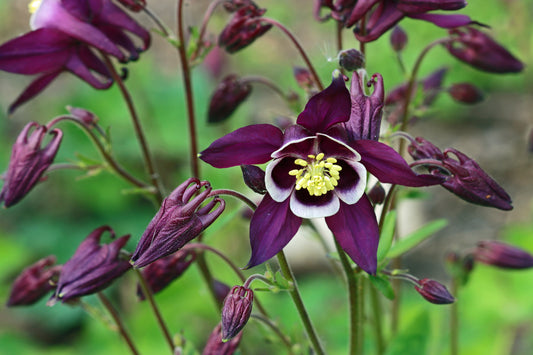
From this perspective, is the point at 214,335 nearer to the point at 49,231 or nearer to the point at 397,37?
the point at 397,37

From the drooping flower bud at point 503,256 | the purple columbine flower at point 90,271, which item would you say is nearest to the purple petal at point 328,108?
the purple columbine flower at point 90,271

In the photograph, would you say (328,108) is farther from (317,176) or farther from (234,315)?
(234,315)

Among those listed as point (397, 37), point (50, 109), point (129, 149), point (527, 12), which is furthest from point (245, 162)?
point (527, 12)

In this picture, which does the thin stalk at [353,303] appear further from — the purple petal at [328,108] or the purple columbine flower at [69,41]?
the purple columbine flower at [69,41]

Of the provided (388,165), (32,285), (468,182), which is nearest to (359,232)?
(388,165)

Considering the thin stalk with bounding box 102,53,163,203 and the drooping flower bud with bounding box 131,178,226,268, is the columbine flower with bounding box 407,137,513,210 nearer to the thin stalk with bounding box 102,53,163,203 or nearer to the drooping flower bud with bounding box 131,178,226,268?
the drooping flower bud with bounding box 131,178,226,268

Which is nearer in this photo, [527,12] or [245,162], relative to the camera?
[245,162]
